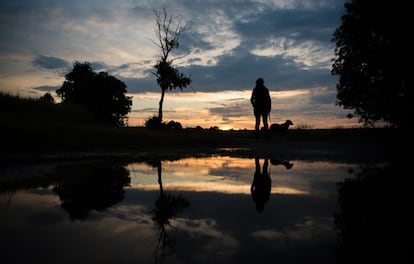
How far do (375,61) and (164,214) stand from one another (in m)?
16.2

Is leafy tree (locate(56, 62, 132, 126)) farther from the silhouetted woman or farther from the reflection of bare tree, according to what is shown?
the reflection of bare tree

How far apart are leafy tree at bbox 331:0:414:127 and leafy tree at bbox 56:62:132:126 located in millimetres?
36937

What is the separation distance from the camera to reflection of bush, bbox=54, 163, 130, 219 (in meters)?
3.14

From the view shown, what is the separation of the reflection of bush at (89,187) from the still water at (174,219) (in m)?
0.01

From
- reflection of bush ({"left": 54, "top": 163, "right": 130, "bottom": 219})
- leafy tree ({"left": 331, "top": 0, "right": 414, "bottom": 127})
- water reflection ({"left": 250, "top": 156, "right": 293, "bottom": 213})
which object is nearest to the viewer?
reflection of bush ({"left": 54, "top": 163, "right": 130, "bottom": 219})

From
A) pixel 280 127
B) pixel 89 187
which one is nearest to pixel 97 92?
pixel 280 127

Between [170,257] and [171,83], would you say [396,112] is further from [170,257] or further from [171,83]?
[171,83]

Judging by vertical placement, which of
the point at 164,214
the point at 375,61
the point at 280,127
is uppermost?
the point at 375,61

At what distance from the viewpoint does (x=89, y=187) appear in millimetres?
4117

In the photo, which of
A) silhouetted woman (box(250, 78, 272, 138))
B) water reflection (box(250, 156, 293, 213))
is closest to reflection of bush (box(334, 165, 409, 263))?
water reflection (box(250, 156, 293, 213))

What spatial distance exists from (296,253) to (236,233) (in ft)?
1.59

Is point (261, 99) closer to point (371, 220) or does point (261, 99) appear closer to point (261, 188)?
point (261, 188)

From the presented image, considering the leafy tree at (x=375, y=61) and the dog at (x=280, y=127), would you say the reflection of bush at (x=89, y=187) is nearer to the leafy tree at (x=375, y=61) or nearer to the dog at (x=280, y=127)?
the leafy tree at (x=375, y=61)

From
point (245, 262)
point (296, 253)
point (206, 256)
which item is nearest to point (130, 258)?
point (206, 256)
